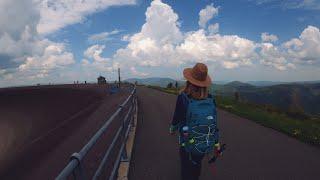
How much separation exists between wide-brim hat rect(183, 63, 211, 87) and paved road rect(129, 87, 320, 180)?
9.65 feet

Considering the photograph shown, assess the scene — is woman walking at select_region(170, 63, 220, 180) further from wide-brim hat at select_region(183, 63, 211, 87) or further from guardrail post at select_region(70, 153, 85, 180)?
guardrail post at select_region(70, 153, 85, 180)

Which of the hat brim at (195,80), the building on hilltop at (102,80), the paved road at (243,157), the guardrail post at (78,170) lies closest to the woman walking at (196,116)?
the hat brim at (195,80)

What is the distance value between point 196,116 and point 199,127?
0.55 feet

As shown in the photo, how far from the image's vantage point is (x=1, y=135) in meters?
93.8

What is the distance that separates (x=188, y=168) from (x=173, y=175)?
231cm

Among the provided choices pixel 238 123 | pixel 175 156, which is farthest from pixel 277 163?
pixel 238 123

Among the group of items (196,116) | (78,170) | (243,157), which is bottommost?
(243,157)

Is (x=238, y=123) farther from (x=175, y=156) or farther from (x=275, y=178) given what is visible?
(x=275, y=178)

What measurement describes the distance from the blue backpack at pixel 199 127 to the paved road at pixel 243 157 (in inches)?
97.3

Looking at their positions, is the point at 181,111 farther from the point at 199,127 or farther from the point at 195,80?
the point at 195,80

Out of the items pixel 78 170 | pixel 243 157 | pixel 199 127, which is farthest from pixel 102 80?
pixel 78 170

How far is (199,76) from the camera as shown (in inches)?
196

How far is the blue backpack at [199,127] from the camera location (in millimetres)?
4852

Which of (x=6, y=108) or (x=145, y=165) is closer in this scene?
(x=145, y=165)
